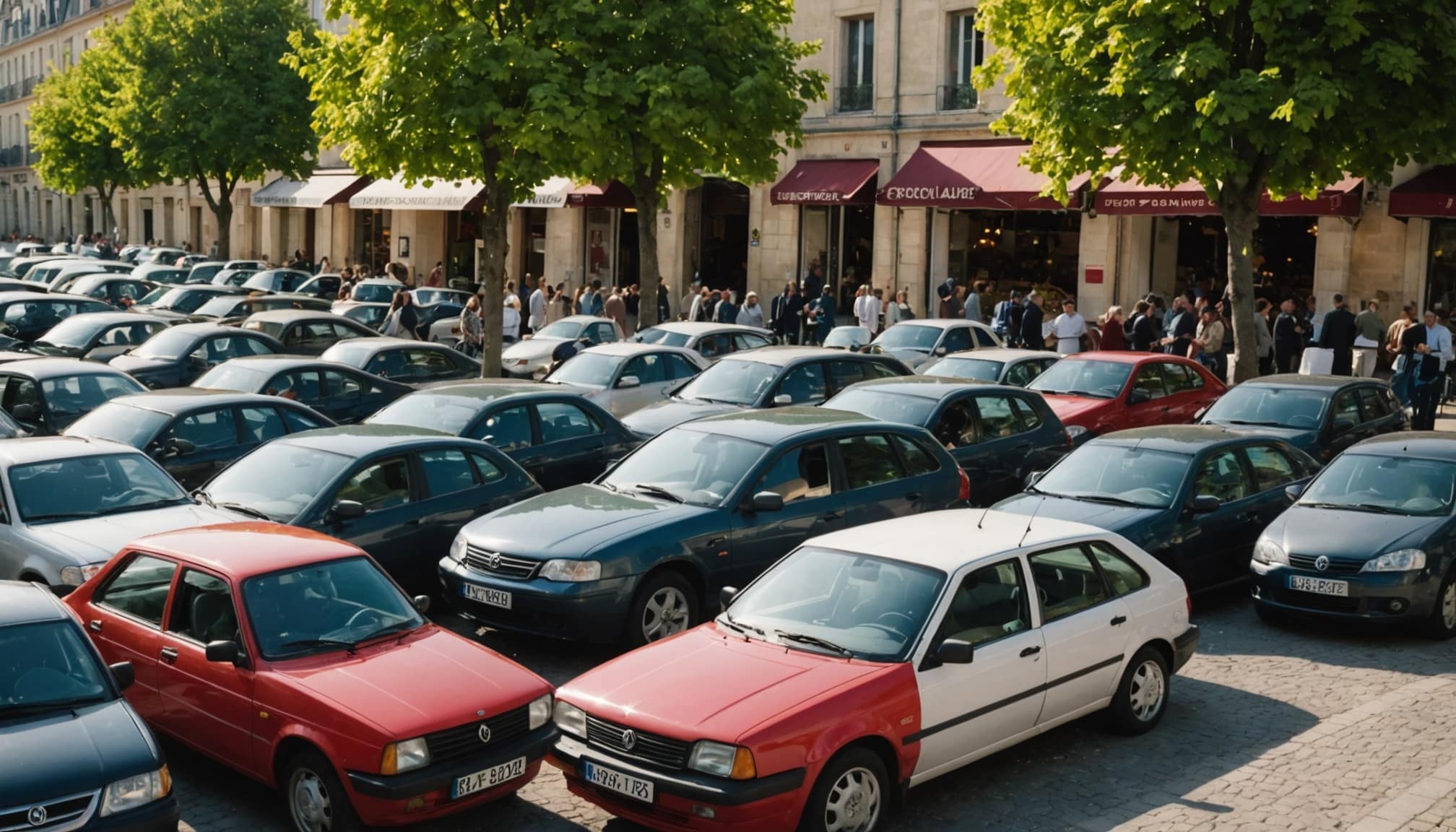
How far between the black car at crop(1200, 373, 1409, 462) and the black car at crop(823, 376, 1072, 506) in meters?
1.99

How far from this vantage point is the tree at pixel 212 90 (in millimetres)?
41062

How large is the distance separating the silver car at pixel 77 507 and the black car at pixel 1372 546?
304 inches

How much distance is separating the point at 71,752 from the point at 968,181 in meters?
26.3

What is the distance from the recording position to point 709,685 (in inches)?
293

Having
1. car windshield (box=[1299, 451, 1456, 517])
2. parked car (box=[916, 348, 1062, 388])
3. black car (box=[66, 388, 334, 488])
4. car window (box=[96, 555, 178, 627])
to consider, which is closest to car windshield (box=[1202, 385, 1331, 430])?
parked car (box=[916, 348, 1062, 388])

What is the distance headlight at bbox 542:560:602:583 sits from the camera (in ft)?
32.7

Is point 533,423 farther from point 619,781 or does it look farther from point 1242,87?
point 1242,87

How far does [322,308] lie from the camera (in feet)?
96.0

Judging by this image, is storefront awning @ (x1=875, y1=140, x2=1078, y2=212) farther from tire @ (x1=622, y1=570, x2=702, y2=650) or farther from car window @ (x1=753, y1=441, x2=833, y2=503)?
tire @ (x1=622, y1=570, x2=702, y2=650)

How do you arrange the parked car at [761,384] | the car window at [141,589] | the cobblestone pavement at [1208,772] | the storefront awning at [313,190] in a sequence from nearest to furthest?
the cobblestone pavement at [1208,772], the car window at [141,589], the parked car at [761,384], the storefront awning at [313,190]

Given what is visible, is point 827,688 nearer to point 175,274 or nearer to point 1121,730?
point 1121,730

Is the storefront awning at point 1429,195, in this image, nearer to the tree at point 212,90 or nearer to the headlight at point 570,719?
the headlight at point 570,719

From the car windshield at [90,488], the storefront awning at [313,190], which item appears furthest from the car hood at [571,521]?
the storefront awning at [313,190]

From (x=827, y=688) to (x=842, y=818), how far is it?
0.61m
